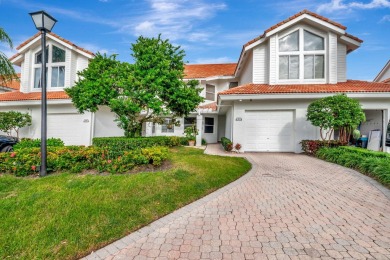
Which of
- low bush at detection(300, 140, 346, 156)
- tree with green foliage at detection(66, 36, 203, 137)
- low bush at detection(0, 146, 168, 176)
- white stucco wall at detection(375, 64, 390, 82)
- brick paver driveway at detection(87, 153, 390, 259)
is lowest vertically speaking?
brick paver driveway at detection(87, 153, 390, 259)

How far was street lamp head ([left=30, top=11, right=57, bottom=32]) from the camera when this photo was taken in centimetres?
599

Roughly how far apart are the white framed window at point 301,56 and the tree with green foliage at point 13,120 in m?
17.6

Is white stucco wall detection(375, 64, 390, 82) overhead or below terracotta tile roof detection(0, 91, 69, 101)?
overhead

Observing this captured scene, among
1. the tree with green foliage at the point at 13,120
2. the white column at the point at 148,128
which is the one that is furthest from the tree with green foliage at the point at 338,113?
the tree with green foliage at the point at 13,120

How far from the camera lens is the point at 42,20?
6.00m

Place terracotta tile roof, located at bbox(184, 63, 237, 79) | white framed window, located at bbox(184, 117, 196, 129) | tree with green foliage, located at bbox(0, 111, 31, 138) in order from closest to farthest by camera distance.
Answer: tree with green foliage, located at bbox(0, 111, 31, 138) → white framed window, located at bbox(184, 117, 196, 129) → terracotta tile roof, located at bbox(184, 63, 237, 79)

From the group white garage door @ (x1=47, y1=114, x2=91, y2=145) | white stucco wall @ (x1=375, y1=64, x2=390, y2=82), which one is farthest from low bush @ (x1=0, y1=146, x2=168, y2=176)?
white stucco wall @ (x1=375, y1=64, x2=390, y2=82)

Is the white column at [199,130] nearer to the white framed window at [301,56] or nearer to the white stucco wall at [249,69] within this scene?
the white stucco wall at [249,69]

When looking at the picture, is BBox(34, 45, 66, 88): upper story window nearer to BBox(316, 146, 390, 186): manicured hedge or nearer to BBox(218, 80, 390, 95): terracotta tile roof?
BBox(218, 80, 390, 95): terracotta tile roof

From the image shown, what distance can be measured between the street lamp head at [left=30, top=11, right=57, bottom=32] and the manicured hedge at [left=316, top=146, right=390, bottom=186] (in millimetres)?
10524

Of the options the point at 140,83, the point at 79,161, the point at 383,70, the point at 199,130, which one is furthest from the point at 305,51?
the point at 79,161

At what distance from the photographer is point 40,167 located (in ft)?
20.8

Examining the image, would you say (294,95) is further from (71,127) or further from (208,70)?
(71,127)

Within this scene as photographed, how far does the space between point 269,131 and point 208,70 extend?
11.6 m
